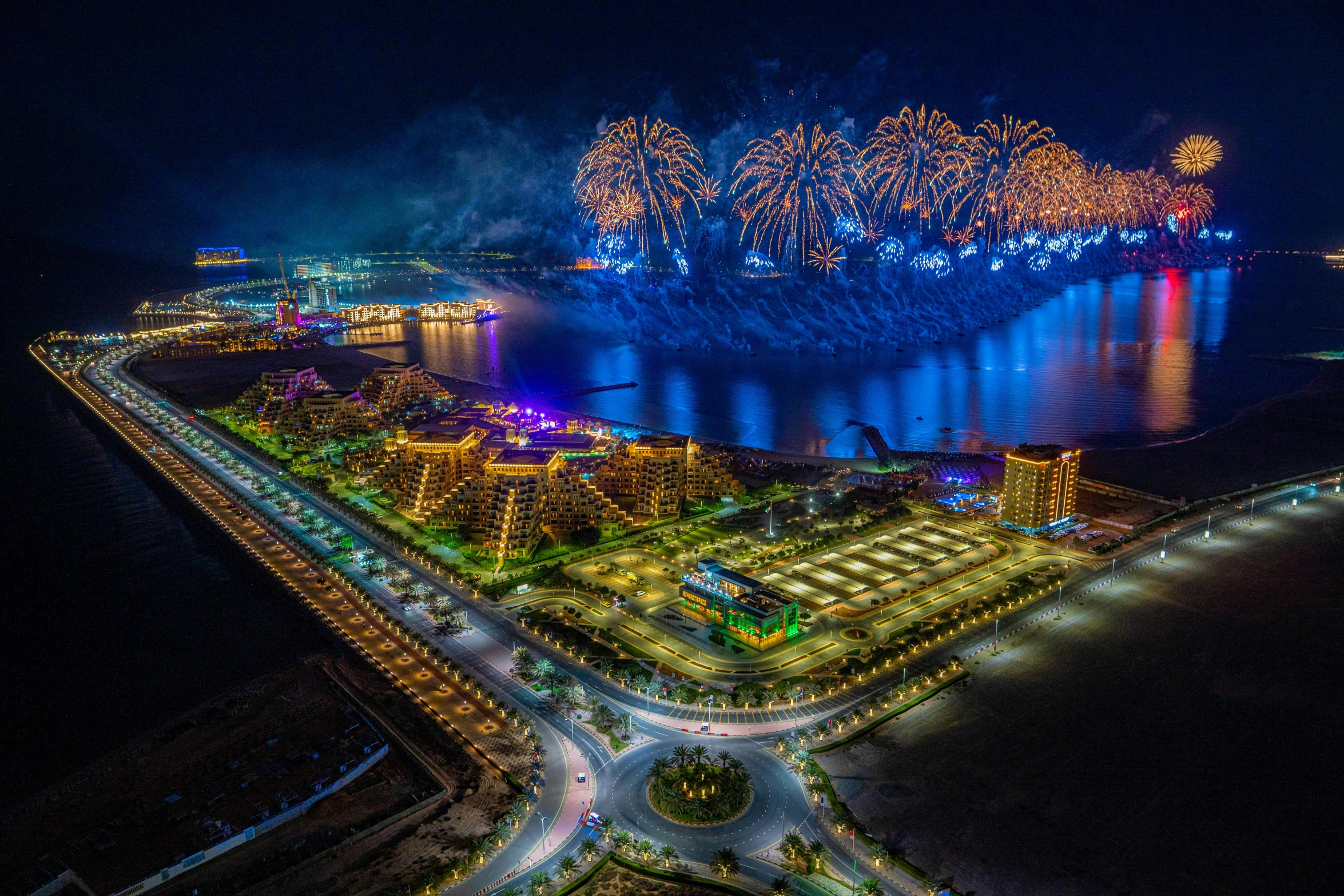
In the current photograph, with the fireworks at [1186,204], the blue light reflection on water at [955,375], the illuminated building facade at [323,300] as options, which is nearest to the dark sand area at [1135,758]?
the blue light reflection on water at [955,375]

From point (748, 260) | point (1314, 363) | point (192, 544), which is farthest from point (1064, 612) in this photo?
point (748, 260)

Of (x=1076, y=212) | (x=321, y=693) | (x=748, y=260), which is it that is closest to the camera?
(x=321, y=693)

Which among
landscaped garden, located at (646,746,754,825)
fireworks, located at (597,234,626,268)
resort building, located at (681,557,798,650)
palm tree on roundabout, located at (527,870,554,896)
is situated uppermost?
fireworks, located at (597,234,626,268)

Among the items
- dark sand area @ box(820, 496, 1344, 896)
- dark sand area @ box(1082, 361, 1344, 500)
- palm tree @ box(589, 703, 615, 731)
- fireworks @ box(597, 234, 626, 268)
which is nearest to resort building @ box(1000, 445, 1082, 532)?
dark sand area @ box(820, 496, 1344, 896)

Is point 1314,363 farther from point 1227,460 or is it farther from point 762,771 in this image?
point 762,771

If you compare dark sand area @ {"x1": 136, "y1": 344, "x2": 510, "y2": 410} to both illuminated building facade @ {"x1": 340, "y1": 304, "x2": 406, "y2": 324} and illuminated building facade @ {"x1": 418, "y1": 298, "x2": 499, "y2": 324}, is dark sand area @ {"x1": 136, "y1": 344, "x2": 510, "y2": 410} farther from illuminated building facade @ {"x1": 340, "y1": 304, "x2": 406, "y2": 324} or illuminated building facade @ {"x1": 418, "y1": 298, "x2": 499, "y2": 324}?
illuminated building facade @ {"x1": 418, "y1": 298, "x2": 499, "y2": 324}

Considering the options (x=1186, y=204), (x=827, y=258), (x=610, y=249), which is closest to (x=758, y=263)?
(x=827, y=258)
